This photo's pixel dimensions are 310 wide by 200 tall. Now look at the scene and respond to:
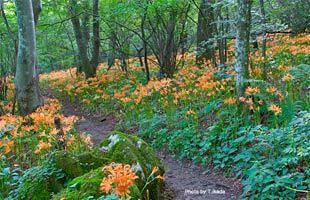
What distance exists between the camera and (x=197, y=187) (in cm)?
518

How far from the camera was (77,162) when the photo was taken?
4.76 metres

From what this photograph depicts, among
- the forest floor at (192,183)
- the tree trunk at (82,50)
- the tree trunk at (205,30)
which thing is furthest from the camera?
the tree trunk at (82,50)

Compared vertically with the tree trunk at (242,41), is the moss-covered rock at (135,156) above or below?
below

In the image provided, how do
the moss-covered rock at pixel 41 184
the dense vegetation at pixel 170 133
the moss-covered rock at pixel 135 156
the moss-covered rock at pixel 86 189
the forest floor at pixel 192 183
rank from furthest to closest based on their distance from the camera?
the forest floor at pixel 192 183, the moss-covered rock at pixel 135 156, the moss-covered rock at pixel 41 184, the dense vegetation at pixel 170 133, the moss-covered rock at pixel 86 189

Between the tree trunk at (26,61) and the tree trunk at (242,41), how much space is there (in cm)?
441

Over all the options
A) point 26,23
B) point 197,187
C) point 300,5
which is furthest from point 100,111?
point 300,5

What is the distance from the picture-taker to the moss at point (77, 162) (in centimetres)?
469

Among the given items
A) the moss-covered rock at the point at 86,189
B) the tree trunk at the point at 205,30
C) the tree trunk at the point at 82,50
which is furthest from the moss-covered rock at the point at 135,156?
the tree trunk at the point at 82,50

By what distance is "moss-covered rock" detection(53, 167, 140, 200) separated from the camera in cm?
380

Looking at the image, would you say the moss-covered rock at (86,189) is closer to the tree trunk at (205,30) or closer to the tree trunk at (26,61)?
the tree trunk at (26,61)

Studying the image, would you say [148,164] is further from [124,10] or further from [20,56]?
[124,10]

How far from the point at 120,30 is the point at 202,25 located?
4.24 metres

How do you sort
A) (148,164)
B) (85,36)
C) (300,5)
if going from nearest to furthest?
(148,164)
(300,5)
(85,36)

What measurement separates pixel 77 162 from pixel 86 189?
94 cm
